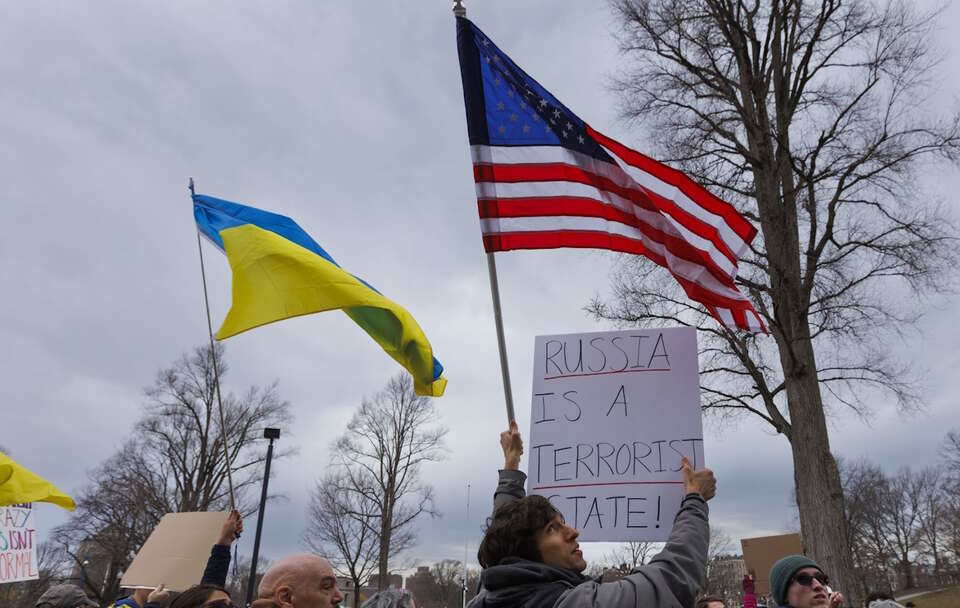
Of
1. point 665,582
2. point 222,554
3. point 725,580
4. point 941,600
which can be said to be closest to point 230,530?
point 222,554

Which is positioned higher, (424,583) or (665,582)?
(424,583)

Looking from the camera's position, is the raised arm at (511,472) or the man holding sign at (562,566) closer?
the man holding sign at (562,566)

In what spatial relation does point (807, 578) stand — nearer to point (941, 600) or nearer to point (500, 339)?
point (500, 339)

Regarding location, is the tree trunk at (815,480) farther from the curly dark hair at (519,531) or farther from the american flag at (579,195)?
the curly dark hair at (519,531)

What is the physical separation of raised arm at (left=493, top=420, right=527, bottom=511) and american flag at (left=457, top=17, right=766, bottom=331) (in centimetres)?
163

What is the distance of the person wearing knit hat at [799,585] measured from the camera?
3541 mm

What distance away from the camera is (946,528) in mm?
55875

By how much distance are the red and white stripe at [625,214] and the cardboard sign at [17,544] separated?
6.62 meters

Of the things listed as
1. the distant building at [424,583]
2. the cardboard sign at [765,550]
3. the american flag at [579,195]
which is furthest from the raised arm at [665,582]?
the distant building at [424,583]

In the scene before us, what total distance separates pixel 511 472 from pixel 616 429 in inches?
24.3

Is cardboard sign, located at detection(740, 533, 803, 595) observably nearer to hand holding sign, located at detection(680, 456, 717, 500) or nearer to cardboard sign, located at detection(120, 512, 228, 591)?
cardboard sign, located at detection(120, 512, 228, 591)

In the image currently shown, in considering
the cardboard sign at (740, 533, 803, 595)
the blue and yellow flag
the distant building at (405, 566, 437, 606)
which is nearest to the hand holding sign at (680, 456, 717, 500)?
the blue and yellow flag

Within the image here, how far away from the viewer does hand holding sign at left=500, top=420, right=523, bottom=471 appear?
3.30m

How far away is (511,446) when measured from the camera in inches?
132
